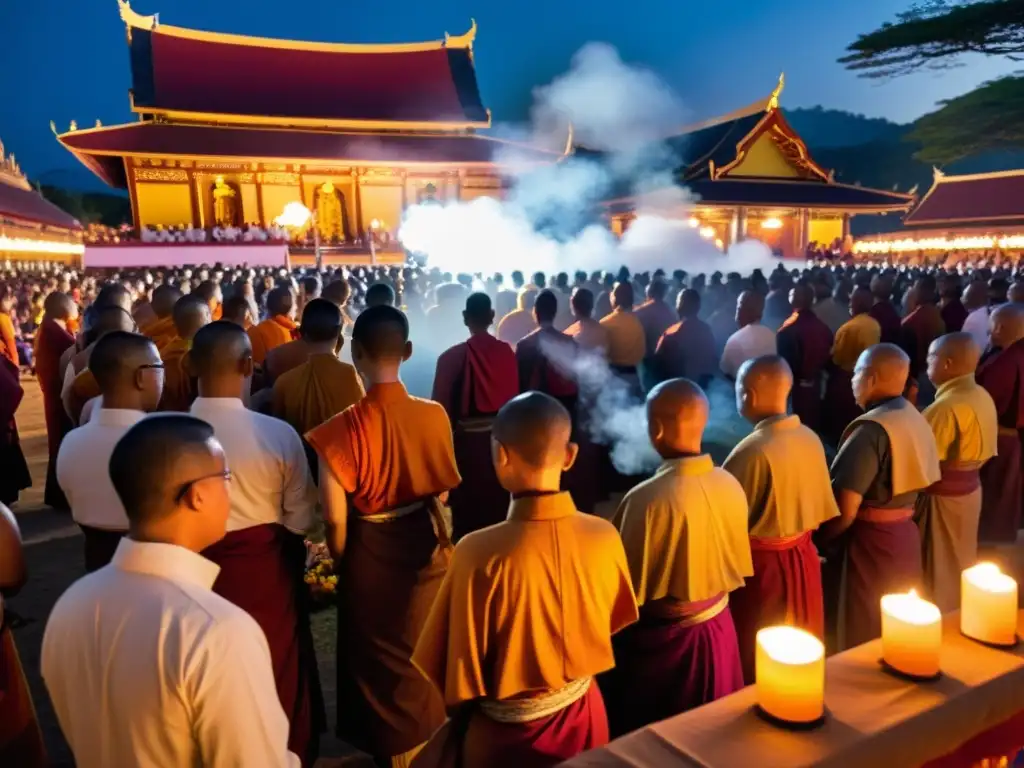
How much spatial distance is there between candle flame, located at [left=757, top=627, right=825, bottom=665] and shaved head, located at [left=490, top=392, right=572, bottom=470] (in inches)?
25.0

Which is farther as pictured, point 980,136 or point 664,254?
point 980,136

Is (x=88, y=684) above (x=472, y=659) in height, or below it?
above

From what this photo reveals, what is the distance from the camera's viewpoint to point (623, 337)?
23.1 ft

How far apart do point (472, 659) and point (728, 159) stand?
2662 cm

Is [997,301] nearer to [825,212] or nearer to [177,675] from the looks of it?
[177,675]

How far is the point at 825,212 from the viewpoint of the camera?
26734mm

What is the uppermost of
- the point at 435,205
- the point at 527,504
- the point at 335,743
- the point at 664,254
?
the point at 435,205

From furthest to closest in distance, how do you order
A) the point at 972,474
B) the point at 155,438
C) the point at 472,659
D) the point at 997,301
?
the point at 997,301 < the point at 972,474 < the point at 472,659 < the point at 155,438

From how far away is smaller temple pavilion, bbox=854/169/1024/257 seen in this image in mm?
27031

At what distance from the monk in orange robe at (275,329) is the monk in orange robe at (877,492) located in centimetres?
400

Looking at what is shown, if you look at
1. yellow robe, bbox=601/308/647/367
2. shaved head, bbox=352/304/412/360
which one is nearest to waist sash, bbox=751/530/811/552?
shaved head, bbox=352/304/412/360

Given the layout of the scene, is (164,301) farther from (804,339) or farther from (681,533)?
(804,339)

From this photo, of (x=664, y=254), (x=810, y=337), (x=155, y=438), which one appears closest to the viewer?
(x=155, y=438)

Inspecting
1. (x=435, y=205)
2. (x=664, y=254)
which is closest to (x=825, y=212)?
(x=664, y=254)
